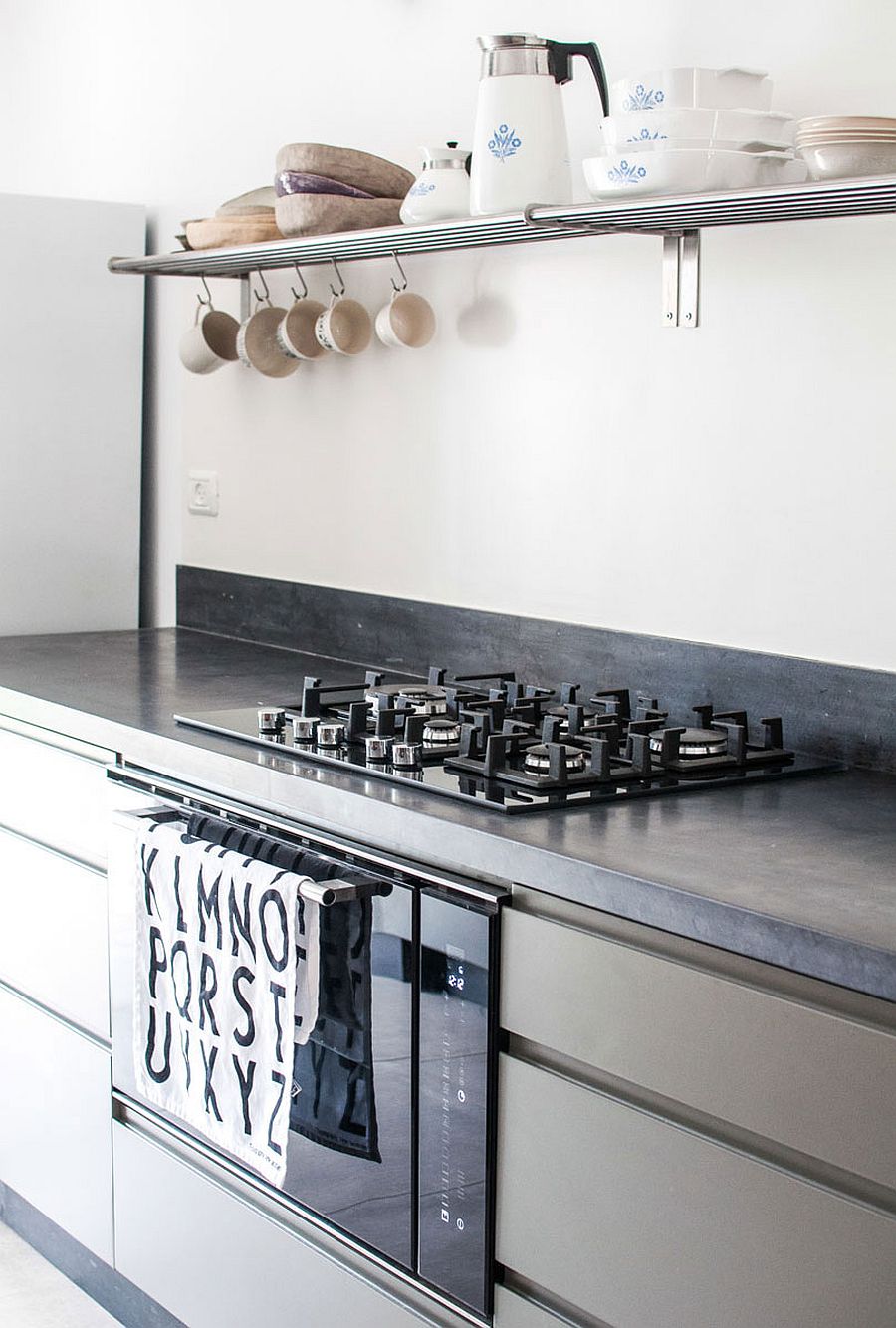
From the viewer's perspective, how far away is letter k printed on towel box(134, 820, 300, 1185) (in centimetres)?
192

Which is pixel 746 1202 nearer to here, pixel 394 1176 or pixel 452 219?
pixel 394 1176

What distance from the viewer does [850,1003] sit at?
4.30 ft

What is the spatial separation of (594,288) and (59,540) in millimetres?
1480

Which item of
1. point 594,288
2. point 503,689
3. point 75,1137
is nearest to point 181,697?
point 503,689

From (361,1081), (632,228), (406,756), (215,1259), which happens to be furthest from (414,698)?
(215,1259)

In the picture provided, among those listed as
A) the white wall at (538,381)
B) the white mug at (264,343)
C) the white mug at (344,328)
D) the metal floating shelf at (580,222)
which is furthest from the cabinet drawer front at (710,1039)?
the white mug at (264,343)

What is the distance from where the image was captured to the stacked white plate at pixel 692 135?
1928 millimetres

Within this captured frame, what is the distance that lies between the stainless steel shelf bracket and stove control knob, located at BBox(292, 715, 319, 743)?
758mm

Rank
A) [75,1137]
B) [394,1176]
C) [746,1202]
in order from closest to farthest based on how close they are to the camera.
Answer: [746,1202] < [394,1176] < [75,1137]

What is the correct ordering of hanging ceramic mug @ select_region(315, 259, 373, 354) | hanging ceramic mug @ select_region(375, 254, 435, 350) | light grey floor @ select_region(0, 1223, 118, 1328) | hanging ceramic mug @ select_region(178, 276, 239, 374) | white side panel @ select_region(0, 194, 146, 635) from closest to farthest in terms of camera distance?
light grey floor @ select_region(0, 1223, 118, 1328) → hanging ceramic mug @ select_region(375, 254, 435, 350) → hanging ceramic mug @ select_region(315, 259, 373, 354) → hanging ceramic mug @ select_region(178, 276, 239, 374) → white side panel @ select_region(0, 194, 146, 635)

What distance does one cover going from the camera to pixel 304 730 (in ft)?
6.95

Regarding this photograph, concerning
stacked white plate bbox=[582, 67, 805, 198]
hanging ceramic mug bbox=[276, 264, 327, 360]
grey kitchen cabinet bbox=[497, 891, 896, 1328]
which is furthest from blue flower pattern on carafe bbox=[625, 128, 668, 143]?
hanging ceramic mug bbox=[276, 264, 327, 360]

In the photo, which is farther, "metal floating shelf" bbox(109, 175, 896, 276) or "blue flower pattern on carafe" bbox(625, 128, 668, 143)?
"blue flower pattern on carafe" bbox(625, 128, 668, 143)

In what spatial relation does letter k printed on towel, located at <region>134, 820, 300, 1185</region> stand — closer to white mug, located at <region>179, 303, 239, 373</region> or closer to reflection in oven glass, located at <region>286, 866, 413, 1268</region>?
reflection in oven glass, located at <region>286, 866, 413, 1268</region>
